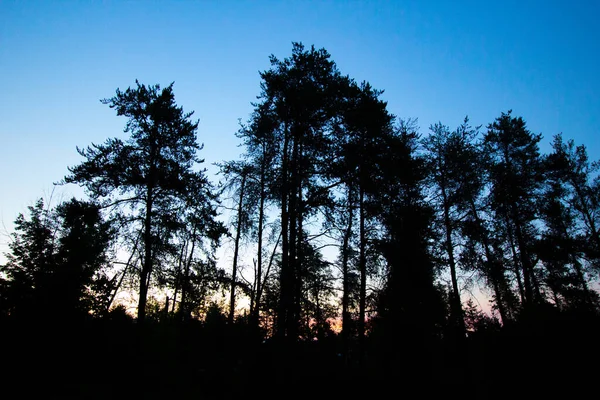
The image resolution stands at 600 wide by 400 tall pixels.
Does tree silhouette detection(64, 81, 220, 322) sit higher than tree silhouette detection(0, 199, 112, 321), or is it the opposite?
tree silhouette detection(64, 81, 220, 322)

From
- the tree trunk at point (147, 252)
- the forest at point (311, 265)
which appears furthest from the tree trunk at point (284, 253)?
the tree trunk at point (147, 252)

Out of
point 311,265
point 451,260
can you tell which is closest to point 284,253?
point 311,265

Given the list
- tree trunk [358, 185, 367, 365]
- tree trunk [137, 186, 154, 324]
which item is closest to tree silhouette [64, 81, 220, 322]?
tree trunk [137, 186, 154, 324]

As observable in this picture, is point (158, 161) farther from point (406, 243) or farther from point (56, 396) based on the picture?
point (406, 243)

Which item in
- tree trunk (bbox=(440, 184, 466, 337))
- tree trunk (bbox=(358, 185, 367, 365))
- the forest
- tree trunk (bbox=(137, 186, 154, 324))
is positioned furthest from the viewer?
tree trunk (bbox=(440, 184, 466, 337))

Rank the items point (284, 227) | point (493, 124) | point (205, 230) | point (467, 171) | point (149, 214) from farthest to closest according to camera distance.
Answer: point (493, 124)
point (467, 171)
point (205, 230)
point (149, 214)
point (284, 227)

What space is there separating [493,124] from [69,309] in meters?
21.2

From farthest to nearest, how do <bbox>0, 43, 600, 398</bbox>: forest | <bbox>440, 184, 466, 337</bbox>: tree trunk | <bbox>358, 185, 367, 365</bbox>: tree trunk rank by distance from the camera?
<bbox>440, 184, 466, 337</bbox>: tree trunk < <bbox>358, 185, 367, 365</bbox>: tree trunk < <bbox>0, 43, 600, 398</bbox>: forest

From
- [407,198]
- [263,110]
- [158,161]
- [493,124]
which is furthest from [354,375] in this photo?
[493,124]

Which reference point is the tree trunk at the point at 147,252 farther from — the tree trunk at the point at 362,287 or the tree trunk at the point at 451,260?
the tree trunk at the point at 451,260

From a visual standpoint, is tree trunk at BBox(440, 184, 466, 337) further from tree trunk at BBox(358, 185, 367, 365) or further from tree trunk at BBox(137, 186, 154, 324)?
tree trunk at BBox(137, 186, 154, 324)

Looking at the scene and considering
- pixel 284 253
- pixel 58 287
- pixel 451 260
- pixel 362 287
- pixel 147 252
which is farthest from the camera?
pixel 451 260

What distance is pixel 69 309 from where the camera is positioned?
6430 mm

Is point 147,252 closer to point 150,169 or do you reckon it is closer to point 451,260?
point 150,169
